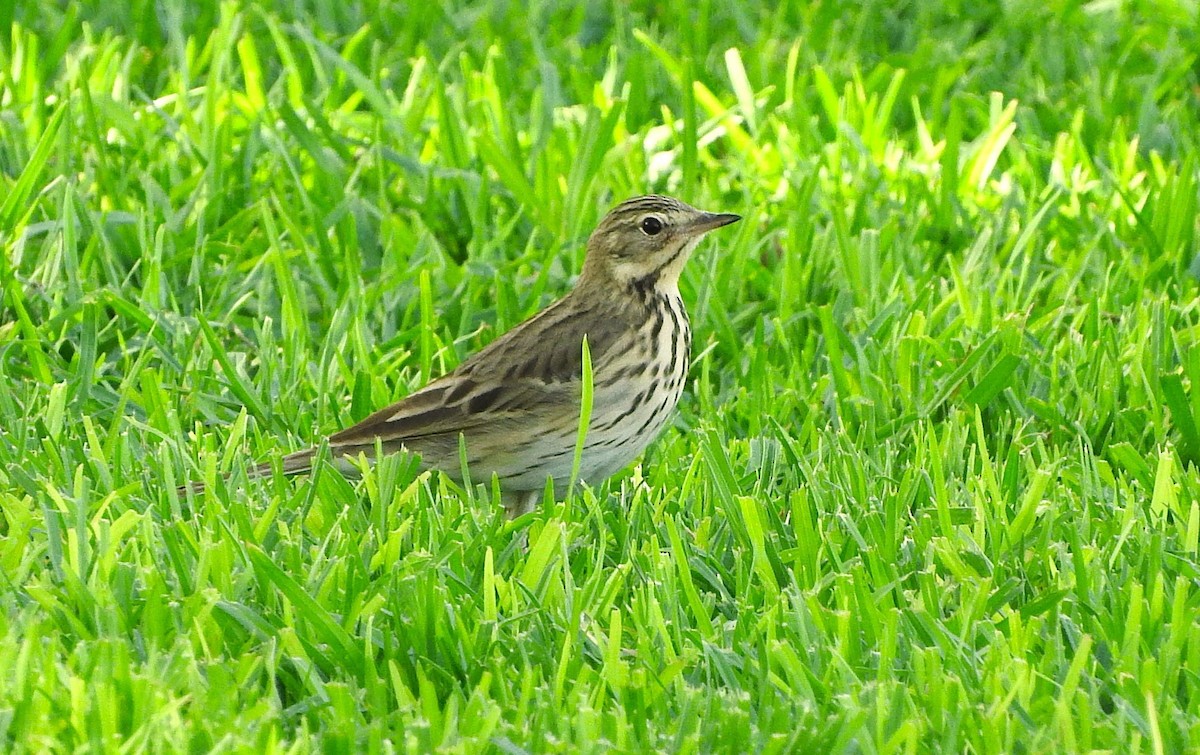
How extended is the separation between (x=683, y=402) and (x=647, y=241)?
2.21 ft

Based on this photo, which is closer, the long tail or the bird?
the long tail

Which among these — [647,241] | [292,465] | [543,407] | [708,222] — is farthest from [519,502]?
[708,222]

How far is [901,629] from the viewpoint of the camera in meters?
4.09

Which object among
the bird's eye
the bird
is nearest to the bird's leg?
the bird

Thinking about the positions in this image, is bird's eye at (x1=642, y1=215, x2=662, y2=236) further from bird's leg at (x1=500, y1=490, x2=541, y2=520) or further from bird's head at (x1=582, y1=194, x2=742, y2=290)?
bird's leg at (x1=500, y1=490, x2=541, y2=520)

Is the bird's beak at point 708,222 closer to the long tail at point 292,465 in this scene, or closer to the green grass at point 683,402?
the green grass at point 683,402

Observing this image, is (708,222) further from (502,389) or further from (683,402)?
(502,389)

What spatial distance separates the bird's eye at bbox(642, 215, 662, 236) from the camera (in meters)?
5.52

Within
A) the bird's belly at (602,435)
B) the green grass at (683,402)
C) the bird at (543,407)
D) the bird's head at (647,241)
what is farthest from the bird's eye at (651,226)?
the green grass at (683,402)

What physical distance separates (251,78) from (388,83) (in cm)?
73

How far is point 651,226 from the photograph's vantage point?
552 cm

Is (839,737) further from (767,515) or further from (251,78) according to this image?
(251,78)

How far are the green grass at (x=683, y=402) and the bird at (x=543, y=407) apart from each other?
0.14 metres

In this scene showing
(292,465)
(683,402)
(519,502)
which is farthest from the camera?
(683,402)
